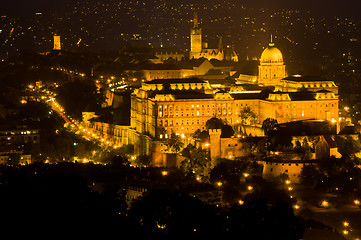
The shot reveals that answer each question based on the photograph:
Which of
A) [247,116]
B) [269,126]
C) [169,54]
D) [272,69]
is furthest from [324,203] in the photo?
[169,54]

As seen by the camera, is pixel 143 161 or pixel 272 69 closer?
pixel 143 161

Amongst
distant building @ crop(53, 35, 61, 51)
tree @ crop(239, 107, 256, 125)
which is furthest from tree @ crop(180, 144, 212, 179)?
distant building @ crop(53, 35, 61, 51)

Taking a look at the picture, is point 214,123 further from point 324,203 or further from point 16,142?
point 16,142

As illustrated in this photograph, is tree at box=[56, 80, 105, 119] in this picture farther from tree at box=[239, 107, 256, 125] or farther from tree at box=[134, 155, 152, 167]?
tree at box=[134, 155, 152, 167]

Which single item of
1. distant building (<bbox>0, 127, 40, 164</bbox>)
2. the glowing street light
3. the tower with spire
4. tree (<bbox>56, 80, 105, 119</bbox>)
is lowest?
the glowing street light

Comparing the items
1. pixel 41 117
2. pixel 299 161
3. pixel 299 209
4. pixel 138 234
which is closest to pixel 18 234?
pixel 138 234

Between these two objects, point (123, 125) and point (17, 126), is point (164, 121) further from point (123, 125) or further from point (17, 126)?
point (17, 126)
